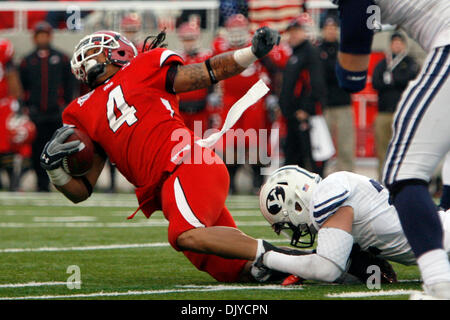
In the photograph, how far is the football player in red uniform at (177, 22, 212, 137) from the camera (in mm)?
10875

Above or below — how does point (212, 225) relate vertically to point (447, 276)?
below

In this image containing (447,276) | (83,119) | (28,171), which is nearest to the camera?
(447,276)

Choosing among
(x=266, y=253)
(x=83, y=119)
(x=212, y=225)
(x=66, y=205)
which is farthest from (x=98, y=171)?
(x=66, y=205)

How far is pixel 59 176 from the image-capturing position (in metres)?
4.57

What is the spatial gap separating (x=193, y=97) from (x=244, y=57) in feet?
22.0

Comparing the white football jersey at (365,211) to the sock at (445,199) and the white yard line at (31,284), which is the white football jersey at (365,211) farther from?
the white yard line at (31,284)

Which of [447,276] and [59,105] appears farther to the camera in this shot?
[59,105]

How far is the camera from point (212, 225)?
4293mm

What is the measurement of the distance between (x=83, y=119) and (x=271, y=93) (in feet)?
22.1

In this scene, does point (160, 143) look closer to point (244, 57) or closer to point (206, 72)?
point (206, 72)

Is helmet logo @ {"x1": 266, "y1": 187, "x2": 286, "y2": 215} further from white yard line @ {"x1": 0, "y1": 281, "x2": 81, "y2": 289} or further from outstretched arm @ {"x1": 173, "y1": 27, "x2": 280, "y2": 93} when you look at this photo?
white yard line @ {"x1": 0, "y1": 281, "x2": 81, "y2": 289}

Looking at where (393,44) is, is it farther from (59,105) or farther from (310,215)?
(310,215)

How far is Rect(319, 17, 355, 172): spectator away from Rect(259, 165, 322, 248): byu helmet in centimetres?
647

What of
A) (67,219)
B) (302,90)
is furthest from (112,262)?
(302,90)
